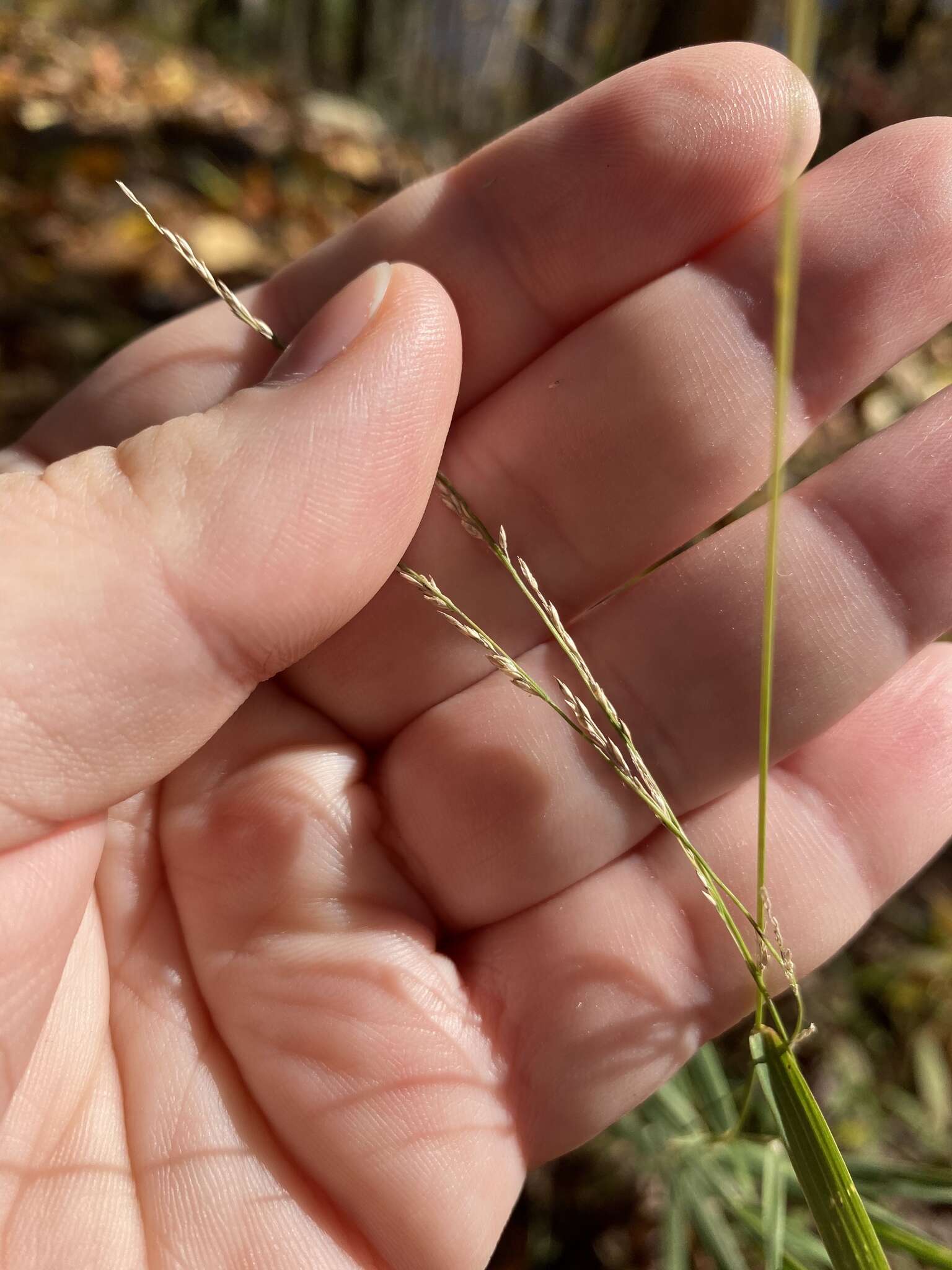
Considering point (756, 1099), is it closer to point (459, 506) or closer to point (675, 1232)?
point (675, 1232)

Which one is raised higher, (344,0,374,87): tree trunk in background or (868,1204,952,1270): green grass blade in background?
(344,0,374,87): tree trunk in background

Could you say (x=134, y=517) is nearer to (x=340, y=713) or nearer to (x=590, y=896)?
(x=340, y=713)

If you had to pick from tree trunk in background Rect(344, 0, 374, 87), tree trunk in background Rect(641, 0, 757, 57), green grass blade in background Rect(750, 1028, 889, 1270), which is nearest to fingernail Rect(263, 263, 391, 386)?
green grass blade in background Rect(750, 1028, 889, 1270)

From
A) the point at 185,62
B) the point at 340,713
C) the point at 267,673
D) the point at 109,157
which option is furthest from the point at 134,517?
the point at 185,62

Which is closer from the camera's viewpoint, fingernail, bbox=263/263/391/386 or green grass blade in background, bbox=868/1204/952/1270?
green grass blade in background, bbox=868/1204/952/1270

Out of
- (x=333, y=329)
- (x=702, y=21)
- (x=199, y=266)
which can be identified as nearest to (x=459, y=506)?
(x=333, y=329)

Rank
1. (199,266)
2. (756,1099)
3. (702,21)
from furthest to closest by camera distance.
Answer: (702,21) → (756,1099) → (199,266)

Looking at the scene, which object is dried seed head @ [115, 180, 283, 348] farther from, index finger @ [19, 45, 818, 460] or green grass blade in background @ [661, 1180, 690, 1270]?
green grass blade in background @ [661, 1180, 690, 1270]

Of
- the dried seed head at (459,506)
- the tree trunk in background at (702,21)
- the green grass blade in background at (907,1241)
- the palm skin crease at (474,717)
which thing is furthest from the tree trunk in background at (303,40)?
the green grass blade in background at (907,1241)
